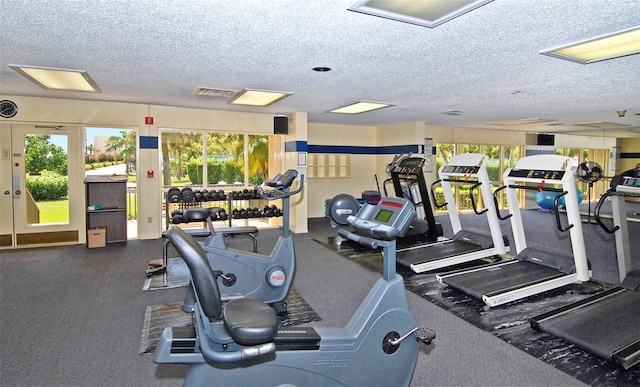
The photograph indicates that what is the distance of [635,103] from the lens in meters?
6.08

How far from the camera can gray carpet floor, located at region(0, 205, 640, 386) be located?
2592 mm

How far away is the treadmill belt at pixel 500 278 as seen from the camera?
4004 millimetres

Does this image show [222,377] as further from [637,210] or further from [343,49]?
[637,210]

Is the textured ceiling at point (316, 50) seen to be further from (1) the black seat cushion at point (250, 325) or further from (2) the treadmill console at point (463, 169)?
(1) the black seat cushion at point (250, 325)

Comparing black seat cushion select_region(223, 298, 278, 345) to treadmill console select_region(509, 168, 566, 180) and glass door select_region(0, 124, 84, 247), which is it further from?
glass door select_region(0, 124, 84, 247)

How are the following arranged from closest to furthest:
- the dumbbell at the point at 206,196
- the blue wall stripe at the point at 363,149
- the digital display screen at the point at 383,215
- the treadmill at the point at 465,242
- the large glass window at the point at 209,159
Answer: the digital display screen at the point at 383,215
the treadmill at the point at 465,242
the dumbbell at the point at 206,196
the large glass window at the point at 209,159
the blue wall stripe at the point at 363,149

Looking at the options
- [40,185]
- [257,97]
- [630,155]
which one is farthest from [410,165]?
[630,155]

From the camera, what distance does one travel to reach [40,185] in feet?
20.8

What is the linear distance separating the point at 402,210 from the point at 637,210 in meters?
11.5

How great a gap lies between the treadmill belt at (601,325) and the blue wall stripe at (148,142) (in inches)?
254

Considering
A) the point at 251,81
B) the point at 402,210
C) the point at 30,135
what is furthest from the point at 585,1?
the point at 30,135

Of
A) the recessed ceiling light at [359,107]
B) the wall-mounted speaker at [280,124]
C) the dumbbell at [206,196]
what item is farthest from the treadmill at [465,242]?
the dumbbell at [206,196]

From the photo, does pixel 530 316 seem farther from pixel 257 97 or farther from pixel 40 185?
pixel 40 185

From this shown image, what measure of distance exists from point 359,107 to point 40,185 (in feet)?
18.2
